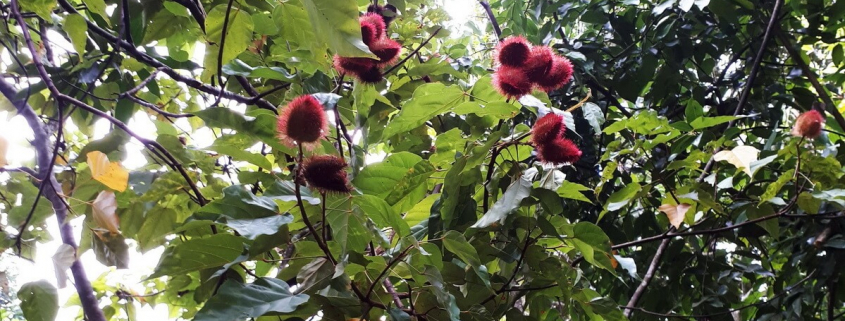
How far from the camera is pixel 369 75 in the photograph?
2.99ft

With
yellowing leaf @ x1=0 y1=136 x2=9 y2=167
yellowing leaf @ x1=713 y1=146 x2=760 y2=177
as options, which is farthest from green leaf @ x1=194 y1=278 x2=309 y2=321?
yellowing leaf @ x1=713 y1=146 x2=760 y2=177

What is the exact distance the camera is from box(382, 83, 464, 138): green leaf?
83cm

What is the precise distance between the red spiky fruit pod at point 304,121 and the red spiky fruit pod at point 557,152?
327 mm

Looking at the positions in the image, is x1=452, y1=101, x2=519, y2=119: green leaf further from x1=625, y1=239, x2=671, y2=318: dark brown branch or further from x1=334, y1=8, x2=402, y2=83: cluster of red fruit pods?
x1=625, y1=239, x2=671, y2=318: dark brown branch

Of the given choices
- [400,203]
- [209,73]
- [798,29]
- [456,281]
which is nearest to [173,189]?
[209,73]

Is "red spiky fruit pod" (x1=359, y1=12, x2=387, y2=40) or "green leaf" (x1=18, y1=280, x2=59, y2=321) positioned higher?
"red spiky fruit pod" (x1=359, y1=12, x2=387, y2=40)

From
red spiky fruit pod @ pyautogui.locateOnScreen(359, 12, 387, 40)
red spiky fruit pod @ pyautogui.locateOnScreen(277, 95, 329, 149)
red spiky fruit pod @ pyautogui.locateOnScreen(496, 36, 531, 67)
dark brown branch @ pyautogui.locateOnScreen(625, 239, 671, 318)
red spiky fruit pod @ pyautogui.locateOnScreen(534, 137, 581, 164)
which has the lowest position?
dark brown branch @ pyautogui.locateOnScreen(625, 239, 671, 318)

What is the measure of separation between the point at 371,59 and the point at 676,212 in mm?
637

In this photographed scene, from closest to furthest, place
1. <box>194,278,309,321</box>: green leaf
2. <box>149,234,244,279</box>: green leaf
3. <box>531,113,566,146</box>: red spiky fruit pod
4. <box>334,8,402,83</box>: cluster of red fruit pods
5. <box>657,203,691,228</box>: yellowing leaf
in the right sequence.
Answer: <box>194,278,309,321</box>: green leaf
<box>149,234,244,279</box>: green leaf
<box>531,113,566,146</box>: red spiky fruit pod
<box>334,8,402,83</box>: cluster of red fruit pods
<box>657,203,691,228</box>: yellowing leaf

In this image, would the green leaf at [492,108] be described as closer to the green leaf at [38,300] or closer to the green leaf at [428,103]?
the green leaf at [428,103]

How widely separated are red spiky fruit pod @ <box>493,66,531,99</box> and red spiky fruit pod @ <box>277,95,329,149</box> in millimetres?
310

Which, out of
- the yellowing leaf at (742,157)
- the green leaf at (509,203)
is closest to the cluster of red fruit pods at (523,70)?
the green leaf at (509,203)

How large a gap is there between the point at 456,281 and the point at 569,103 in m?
1.08

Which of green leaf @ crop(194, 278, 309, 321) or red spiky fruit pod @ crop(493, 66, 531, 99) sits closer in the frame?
green leaf @ crop(194, 278, 309, 321)
